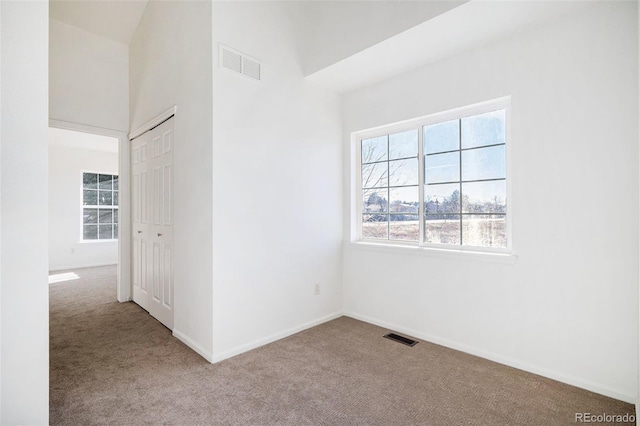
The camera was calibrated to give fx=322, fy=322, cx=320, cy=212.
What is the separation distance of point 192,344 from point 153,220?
1.51 meters

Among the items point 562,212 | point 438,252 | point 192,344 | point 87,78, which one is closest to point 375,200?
point 438,252

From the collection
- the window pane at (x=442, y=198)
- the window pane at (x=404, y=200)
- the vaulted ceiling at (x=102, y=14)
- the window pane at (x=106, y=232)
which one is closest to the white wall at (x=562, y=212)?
the window pane at (x=442, y=198)

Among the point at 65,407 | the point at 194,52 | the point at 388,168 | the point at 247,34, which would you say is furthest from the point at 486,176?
the point at 65,407

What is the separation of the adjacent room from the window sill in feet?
0.07

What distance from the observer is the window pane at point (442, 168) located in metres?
2.90

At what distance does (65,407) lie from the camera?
6.40ft

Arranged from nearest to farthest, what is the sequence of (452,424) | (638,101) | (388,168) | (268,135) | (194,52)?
1. (452,424)
2. (638,101)
3. (194,52)
4. (268,135)
5. (388,168)

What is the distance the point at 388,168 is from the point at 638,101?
6.28 feet

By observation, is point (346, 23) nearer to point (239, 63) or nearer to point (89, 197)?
point (239, 63)

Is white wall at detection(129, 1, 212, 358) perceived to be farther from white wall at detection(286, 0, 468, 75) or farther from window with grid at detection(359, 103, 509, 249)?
window with grid at detection(359, 103, 509, 249)

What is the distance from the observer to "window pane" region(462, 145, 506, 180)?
2.64 meters

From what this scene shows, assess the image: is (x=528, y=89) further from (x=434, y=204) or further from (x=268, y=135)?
(x=268, y=135)

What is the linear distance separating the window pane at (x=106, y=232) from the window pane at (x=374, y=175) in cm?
652

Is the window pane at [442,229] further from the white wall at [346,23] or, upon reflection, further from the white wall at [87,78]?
the white wall at [87,78]
